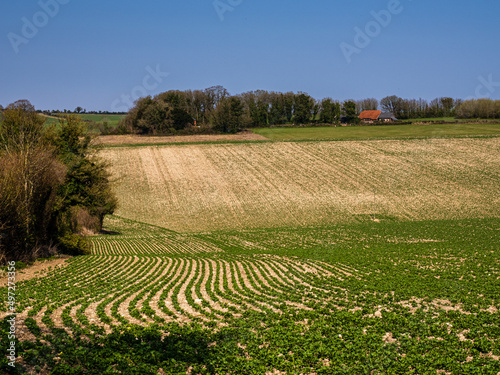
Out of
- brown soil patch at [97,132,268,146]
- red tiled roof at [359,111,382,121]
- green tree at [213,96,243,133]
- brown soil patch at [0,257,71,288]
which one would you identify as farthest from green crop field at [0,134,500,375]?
red tiled roof at [359,111,382,121]

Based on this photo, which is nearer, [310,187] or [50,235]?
[50,235]

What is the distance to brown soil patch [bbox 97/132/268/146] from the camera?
76.9m

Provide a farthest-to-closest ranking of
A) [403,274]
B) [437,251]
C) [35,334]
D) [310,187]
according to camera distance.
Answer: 1. [310,187]
2. [437,251]
3. [403,274]
4. [35,334]

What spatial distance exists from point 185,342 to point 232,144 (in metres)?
66.5

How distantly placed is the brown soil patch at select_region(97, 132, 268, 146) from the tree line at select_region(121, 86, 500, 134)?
19.3 ft

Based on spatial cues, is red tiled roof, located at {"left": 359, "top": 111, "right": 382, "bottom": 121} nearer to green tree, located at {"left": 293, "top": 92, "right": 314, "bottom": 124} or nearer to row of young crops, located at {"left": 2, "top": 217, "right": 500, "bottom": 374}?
green tree, located at {"left": 293, "top": 92, "right": 314, "bottom": 124}

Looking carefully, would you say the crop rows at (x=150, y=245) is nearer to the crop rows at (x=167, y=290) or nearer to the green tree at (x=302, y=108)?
the crop rows at (x=167, y=290)

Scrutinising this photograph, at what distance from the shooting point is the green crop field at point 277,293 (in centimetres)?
984

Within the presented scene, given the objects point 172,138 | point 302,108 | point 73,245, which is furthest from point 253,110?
point 73,245

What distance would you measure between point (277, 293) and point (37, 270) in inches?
458

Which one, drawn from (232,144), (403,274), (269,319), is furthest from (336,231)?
(232,144)

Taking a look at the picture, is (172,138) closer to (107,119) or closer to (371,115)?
(107,119)

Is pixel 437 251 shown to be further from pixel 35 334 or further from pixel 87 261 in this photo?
pixel 35 334

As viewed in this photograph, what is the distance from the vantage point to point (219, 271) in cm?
1994
